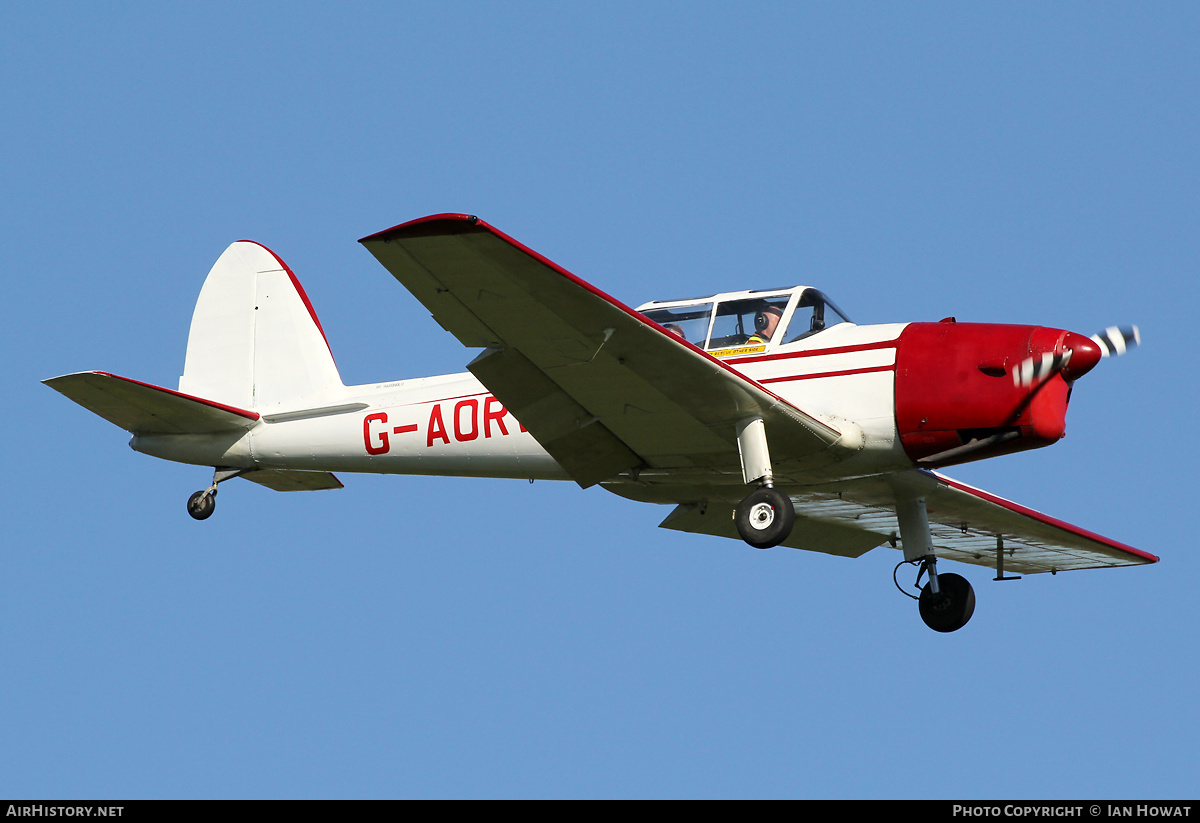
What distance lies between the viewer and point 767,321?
430 inches

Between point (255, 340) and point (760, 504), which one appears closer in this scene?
point (760, 504)

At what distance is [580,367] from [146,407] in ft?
15.4

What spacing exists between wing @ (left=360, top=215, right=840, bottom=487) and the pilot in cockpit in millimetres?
798

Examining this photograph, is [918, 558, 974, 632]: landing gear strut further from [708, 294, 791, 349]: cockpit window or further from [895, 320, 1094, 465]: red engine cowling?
[708, 294, 791, 349]: cockpit window

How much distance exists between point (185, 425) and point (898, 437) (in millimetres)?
6688

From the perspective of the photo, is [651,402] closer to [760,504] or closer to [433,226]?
[760,504]

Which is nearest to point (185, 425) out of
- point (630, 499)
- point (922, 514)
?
point (630, 499)

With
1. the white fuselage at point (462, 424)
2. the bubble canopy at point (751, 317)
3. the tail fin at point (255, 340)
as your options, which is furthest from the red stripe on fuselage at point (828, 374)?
the tail fin at point (255, 340)

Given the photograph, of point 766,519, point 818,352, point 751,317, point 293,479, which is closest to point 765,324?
point 751,317

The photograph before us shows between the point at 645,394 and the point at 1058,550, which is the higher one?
the point at 645,394

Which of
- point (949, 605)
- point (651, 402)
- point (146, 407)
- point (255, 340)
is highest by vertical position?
point (255, 340)

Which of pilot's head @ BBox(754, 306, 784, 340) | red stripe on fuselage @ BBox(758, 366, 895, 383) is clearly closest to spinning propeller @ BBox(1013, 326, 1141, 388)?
red stripe on fuselage @ BBox(758, 366, 895, 383)

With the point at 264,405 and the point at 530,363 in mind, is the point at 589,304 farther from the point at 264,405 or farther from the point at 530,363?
the point at 264,405

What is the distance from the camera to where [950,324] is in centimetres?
1053
